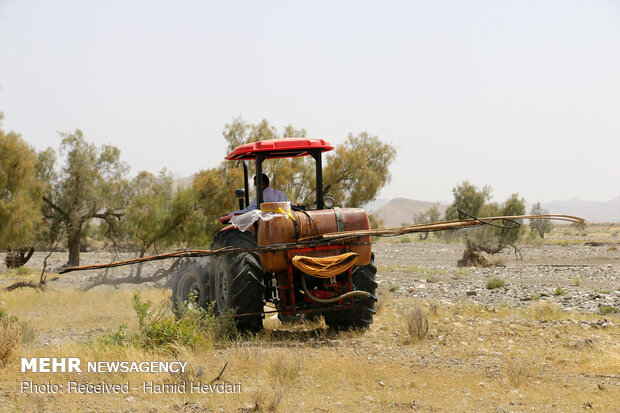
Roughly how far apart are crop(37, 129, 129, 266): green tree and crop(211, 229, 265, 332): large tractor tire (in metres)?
18.2

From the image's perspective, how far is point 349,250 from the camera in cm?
840

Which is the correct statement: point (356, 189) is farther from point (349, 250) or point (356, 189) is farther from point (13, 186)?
point (349, 250)

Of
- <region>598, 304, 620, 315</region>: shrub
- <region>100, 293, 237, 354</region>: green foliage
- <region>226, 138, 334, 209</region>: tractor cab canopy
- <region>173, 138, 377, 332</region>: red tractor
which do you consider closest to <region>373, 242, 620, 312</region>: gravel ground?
<region>598, 304, 620, 315</region>: shrub

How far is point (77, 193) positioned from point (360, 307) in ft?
66.4

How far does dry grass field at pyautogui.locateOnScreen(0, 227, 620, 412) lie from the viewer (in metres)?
5.50

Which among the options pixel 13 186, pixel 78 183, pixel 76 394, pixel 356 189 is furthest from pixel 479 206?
pixel 76 394

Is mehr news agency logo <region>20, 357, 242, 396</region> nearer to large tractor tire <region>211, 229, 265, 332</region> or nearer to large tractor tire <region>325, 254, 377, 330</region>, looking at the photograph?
large tractor tire <region>211, 229, 265, 332</region>

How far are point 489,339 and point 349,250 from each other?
236 cm

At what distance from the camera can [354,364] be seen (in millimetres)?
6754

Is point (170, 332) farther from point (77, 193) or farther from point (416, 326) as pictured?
point (77, 193)

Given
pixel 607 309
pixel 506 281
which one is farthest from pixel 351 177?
pixel 607 309

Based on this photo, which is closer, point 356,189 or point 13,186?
point 13,186

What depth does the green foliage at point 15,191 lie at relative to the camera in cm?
1956

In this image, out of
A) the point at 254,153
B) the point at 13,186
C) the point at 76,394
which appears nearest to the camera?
the point at 76,394
